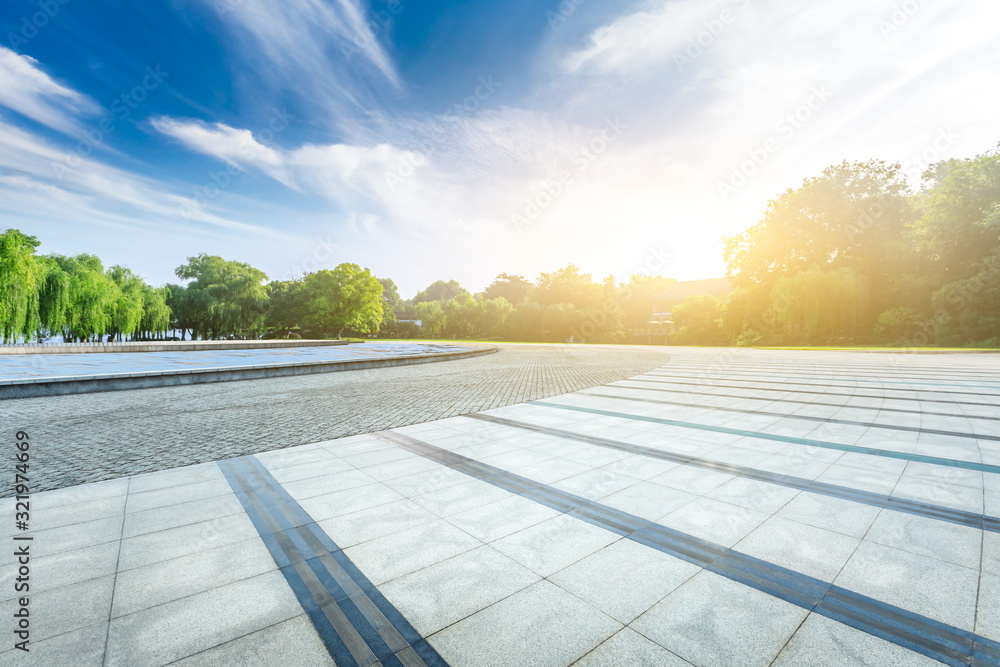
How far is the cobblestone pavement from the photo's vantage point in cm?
416

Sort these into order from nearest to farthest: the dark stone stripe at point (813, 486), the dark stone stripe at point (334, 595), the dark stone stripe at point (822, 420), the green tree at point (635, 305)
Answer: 1. the dark stone stripe at point (334, 595)
2. the dark stone stripe at point (813, 486)
3. the dark stone stripe at point (822, 420)
4. the green tree at point (635, 305)

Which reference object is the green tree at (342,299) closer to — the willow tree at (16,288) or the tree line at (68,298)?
the tree line at (68,298)

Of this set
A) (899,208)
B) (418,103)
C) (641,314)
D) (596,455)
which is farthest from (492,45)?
(641,314)

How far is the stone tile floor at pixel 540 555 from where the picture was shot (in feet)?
5.40

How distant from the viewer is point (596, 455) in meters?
4.19

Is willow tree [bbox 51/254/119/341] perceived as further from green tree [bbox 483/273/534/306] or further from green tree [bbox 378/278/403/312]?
green tree [bbox 378/278/403/312]

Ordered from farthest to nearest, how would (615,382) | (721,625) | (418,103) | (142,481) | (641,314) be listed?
1. (641,314)
2. (418,103)
3. (615,382)
4. (142,481)
5. (721,625)

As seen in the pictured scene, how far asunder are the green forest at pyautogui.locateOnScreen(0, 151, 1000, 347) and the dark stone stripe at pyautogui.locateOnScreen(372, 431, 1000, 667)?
27.3 m

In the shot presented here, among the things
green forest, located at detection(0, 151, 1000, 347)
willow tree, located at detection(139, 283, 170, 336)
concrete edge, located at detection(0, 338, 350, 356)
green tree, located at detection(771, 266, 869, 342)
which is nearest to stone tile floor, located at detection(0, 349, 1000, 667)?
concrete edge, located at detection(0, 338, 350, 356)

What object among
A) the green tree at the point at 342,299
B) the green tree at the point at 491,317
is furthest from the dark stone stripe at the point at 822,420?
the green tree at the point at 491,317

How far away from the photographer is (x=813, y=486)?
3.30 m

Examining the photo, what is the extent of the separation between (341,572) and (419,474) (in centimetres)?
149

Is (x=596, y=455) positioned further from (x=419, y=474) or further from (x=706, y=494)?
(x=419, y=474)

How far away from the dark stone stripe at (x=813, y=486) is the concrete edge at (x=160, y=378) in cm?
884
